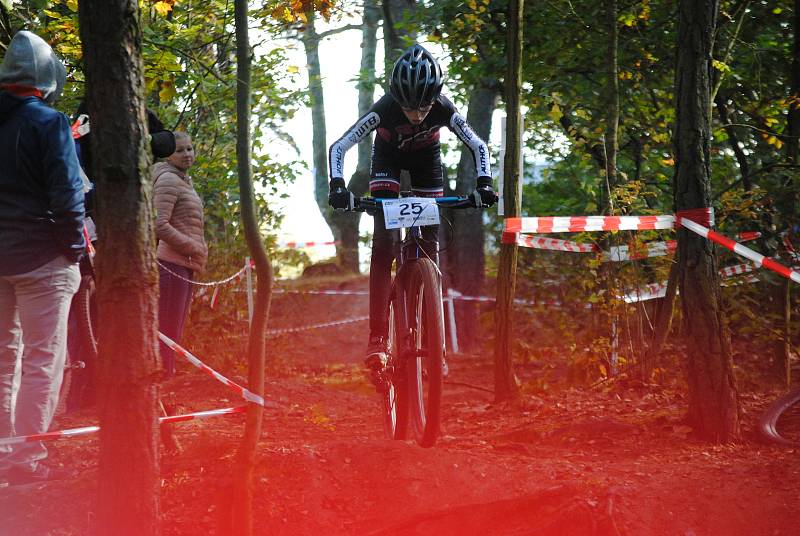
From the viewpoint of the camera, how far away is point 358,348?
670 inches

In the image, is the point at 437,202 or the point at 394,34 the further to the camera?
the point at 394,34

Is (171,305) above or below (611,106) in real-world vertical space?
below

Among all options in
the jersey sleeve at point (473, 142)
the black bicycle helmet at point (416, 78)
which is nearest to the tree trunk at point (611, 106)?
the jersey sleeve at point (473, 142)

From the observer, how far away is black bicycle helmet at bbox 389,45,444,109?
544 cm

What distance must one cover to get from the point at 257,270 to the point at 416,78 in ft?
5.58

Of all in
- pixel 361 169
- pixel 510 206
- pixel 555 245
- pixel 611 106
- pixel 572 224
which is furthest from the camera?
pixel 361 169

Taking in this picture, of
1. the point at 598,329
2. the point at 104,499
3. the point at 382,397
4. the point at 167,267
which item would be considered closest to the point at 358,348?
the point at 598,329

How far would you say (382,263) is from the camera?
605 cm

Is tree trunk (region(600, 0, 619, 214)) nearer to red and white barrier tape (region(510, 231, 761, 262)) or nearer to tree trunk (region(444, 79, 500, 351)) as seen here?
red and white barrier tape (region(510, 231, 761, 262))

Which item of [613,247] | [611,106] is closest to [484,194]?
[613,247]

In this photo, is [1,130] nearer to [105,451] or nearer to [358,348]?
[105,451]

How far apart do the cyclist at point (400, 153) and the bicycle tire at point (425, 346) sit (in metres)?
0.31

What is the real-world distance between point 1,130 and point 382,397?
9.08 feet

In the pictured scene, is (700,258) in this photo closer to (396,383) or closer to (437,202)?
(437,202)
